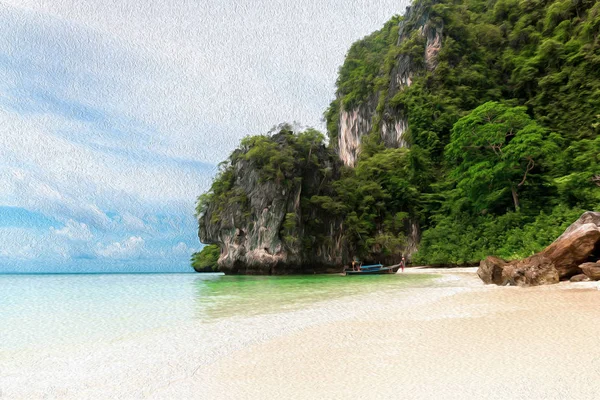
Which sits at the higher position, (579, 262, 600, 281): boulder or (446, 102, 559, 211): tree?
(446, 102, 559, 211): tree

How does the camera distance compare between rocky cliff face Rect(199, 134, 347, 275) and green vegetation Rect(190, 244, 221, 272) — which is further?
green vegetation Rect(190, 244, 221, 272)

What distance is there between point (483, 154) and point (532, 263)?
13.9m

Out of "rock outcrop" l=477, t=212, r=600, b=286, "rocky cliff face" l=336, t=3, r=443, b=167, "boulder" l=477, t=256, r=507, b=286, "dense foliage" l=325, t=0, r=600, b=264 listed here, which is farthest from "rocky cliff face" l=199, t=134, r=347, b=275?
"rock outcrop" l=477, t=212, r=600, b=286

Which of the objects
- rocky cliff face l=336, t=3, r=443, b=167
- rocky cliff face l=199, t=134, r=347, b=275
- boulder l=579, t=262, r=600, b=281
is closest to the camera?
boulder l=579, t=262, r=600, b=281

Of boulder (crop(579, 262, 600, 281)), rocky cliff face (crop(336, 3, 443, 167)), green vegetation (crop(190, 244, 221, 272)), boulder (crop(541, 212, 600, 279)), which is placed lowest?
boulder (crop(579, 262, 600, 281))

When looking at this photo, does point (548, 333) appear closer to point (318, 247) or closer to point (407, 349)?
point (407, 349)

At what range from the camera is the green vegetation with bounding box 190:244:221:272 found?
124 ft

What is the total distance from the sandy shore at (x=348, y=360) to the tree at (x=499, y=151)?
16.1 metres

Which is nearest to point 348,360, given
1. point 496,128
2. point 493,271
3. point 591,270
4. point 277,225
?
point 591,270

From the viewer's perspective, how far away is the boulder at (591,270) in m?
7.91

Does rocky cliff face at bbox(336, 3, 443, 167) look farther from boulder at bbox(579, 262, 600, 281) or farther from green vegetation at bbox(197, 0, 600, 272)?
boulder at bbox(579, 262, 600, 281)

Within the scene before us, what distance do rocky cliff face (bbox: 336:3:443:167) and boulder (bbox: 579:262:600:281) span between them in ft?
75.4

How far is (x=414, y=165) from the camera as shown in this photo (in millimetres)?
28109

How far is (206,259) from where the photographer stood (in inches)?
1516
